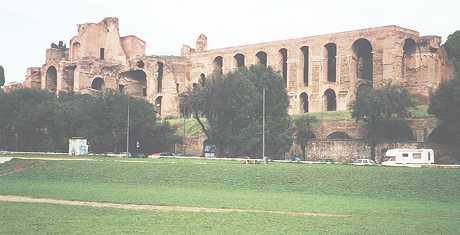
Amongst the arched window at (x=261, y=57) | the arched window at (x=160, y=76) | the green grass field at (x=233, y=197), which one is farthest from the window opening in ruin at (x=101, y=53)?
the green grass field at (x=233, y=197)

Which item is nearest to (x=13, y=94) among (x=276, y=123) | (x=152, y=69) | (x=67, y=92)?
(x=67, y=92)

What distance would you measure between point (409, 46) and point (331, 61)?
1050 cm

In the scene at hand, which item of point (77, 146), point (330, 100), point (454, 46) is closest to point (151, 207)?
point (77, 146)

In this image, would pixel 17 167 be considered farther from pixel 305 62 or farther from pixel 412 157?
pixel 305 62

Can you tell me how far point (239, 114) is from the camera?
2133 inches

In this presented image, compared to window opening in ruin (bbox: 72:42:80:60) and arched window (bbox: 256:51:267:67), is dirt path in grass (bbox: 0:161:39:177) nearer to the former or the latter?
arched window (bbox: 256:51:267:67)

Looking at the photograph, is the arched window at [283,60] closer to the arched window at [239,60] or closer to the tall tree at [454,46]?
the arched window at [239,60]

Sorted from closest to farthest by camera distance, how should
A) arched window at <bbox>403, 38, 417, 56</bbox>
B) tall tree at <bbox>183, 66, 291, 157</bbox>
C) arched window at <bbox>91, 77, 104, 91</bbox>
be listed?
tall tree at <bbox>183, 66, 291, 157</bbox>
arched window at <bbox>403, 38, 417, 56</bbox>
arched window at <bbox>91, 77, 104, 91</bbox>

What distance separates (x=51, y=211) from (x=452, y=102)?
125 feet

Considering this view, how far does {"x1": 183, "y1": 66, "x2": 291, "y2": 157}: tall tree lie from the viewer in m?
53.6

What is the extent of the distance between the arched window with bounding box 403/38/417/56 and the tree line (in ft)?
77.8

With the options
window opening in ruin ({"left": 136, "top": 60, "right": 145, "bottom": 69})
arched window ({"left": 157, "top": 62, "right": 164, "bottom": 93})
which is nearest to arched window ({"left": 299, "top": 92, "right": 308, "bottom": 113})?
arched window ({"left": 157, "top": 62, "right": 164, "bottom": 93})

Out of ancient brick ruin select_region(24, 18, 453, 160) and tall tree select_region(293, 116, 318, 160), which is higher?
ancient brick ruin select_region(24, 18, 453, 160)

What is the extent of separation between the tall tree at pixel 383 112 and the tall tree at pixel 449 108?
263cm
